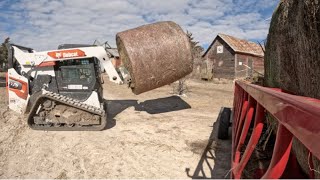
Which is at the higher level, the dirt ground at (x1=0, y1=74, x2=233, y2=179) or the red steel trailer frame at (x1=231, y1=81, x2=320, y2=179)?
the red steel trailer frame at (x1=231, y1=81, x2=320, y2=179)

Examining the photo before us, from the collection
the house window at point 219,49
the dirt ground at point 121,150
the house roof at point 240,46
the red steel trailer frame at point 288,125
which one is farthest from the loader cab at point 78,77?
the house window at point 219,49

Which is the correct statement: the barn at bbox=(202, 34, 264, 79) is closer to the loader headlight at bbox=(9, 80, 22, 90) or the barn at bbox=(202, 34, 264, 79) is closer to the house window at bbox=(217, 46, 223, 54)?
the house window at bbox=(217, 46, 223, 54)

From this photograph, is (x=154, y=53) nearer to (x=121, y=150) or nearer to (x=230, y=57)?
(x=121, y=150)

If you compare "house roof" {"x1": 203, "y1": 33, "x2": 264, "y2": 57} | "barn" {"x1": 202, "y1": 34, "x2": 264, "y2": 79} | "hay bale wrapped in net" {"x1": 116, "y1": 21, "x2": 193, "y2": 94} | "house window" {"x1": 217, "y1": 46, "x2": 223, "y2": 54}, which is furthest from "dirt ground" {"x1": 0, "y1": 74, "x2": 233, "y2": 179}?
"house window" {"x1": 217, "y1": 46, "x2": 223, "y2": 54}

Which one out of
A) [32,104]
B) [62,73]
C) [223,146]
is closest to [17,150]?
[32,104]

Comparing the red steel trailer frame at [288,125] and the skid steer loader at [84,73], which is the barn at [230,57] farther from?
the red steel trailer frame at [288,125]

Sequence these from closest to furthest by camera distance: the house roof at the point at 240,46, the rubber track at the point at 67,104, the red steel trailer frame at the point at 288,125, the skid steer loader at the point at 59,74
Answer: the red steel trailer frame at the point at 288,125 → the rubber track at the point at 67,104 → the skid steer loader at the point at 59,74 → the house roof at the point at 240,46

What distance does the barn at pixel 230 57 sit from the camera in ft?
107

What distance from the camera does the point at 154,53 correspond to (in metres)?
8.15

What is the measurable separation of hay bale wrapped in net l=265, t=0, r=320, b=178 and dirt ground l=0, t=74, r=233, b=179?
230 cm

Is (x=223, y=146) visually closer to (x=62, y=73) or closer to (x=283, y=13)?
(x=283, y=13)

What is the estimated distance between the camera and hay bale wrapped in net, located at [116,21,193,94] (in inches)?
316

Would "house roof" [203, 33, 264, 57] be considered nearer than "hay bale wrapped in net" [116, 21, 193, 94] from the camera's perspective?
No

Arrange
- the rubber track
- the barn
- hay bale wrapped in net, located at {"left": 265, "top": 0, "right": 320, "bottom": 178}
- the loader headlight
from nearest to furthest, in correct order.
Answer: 1. hay bale wrapped in net, located at {"left": 265, "top": 0, "right": 320, "bottom": 178}
2. the rubber track
3. the loader headlight
4. the barn
